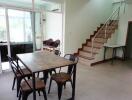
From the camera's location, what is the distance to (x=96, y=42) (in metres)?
5.66

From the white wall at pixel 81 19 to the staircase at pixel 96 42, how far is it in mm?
370

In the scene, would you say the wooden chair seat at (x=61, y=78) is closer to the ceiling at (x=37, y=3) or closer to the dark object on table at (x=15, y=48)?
the dark object on table at (x=15, y=48)

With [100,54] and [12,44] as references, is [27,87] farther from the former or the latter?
[100,54]

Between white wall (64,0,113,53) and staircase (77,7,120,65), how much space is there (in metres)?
0.37

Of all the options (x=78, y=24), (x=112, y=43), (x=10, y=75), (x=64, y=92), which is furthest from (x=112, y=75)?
(x=10, y=75)

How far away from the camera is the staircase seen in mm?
5165

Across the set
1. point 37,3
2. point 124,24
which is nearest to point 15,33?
point 37,3

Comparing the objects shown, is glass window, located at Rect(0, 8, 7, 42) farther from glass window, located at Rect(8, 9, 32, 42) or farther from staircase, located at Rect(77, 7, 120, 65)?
staircase, located at Rect(77, 7, 120, 65)

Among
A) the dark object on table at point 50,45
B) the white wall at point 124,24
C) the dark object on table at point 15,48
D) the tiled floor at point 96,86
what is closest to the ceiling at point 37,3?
the dark object on table at point 15,48

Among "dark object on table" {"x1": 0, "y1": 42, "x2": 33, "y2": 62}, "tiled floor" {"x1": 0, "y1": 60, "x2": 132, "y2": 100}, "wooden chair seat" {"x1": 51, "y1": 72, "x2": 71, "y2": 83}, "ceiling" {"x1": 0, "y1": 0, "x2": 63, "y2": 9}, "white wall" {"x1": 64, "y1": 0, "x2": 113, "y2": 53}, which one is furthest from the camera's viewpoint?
"white wall" {"x1": 64, "y1": 0, "x2": 113, "y2": 53}

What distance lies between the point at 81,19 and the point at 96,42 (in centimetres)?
131

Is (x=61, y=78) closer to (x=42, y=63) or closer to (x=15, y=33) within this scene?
(x=42, y=63)

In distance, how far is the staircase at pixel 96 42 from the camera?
16.9ft

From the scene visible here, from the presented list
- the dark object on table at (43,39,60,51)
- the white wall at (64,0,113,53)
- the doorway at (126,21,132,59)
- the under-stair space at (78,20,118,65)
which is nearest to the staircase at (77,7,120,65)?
the under-stair space at (78,20,118,65)
